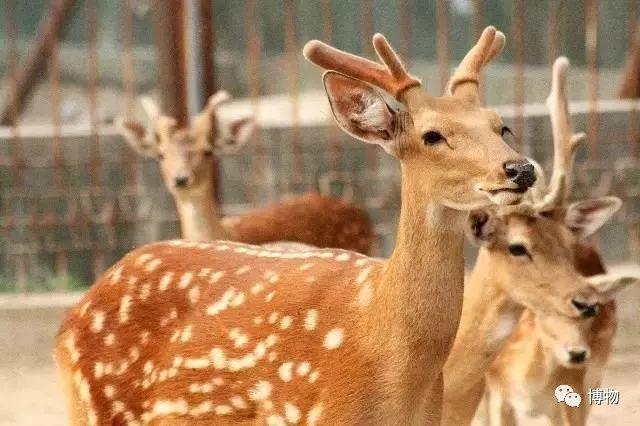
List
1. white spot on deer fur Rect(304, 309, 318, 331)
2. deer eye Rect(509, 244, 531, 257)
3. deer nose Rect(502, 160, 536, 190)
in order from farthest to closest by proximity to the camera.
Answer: deer eye Rect(509, 244, 531, 257), white spot on deer fur Rect(304, 309, 318, 331), deer nose Rect(502, 160, 536, 190)

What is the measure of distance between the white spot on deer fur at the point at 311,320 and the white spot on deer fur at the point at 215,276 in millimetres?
308

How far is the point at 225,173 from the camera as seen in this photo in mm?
6684

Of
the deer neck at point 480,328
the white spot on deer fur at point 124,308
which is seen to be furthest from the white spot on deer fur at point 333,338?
the deer neck at point 480,328

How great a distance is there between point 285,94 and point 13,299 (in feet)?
11.2

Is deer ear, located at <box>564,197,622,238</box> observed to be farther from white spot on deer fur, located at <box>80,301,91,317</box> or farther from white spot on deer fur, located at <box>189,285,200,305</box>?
white spot on deer fur, located at <box>80,301,91,317</box>

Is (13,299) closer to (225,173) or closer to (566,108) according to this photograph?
(225,173)

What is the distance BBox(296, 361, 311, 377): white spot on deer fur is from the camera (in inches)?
101

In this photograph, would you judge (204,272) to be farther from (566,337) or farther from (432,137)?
(566,337)

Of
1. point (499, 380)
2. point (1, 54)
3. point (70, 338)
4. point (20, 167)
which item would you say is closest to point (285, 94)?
point (1, 54)

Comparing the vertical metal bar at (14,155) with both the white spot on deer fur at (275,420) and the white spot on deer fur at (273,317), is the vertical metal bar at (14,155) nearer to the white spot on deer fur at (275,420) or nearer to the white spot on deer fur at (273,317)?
the white spot on deer fur at (273,317)

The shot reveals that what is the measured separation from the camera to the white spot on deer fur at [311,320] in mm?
2604

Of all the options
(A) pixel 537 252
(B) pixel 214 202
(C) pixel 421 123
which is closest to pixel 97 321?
(C) pixel 421 123

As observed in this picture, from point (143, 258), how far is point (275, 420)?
2.11 feet

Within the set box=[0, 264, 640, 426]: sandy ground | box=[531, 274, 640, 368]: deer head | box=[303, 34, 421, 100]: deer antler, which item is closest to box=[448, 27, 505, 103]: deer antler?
box=[303, 34, 421, 100]: deer antler
